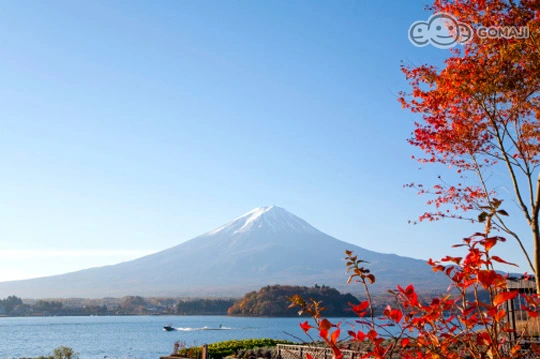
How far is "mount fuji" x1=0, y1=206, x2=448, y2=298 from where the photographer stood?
138 meters

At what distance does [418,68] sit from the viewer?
7.71 meters

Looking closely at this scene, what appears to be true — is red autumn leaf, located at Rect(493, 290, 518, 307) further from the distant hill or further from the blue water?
the distant hill

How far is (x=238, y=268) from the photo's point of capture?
15088 cm

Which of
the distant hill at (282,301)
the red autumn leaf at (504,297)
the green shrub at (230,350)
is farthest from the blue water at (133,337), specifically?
the red autumn leaf at (504,297)

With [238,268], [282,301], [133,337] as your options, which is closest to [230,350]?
[133,337]

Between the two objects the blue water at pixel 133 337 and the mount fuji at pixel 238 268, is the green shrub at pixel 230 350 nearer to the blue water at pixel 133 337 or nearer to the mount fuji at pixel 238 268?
the blue water at pixel 133 337

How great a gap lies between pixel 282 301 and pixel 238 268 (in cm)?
7991

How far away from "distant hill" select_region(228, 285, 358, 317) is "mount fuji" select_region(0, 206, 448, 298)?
152ft

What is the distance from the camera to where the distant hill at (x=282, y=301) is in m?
65.3

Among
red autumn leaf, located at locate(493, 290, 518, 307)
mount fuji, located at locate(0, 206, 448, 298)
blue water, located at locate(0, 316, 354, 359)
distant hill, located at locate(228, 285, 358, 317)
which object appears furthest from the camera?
mount fuji, located at locate(0, 206, 448, 298)

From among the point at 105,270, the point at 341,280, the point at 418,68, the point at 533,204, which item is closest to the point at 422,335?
the point at 533,204

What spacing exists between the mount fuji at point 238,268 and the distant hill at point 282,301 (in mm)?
46309

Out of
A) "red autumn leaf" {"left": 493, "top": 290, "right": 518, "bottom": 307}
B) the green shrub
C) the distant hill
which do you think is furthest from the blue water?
"red autumn leaf" {"left": 493, "top": 290, "right": 518, "bottom": 307}

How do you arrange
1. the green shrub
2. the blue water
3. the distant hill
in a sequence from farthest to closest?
the distant hill, the blue water, the green shrub
